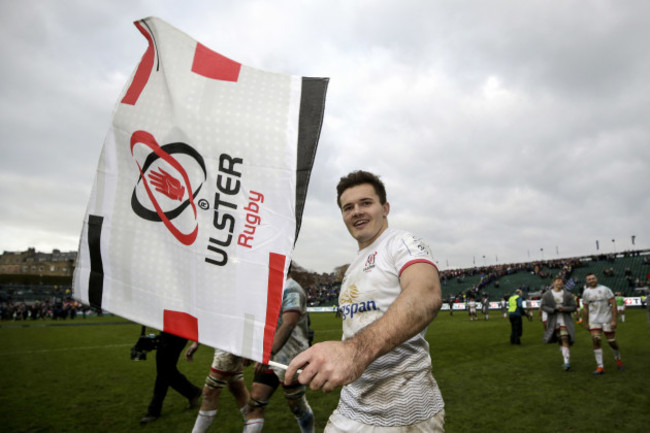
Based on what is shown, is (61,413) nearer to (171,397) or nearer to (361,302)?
(171,397)

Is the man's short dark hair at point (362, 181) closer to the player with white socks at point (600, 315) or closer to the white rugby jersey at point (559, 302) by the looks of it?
the player with white socks at point (600, 315)

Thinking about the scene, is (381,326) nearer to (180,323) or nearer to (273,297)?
(273,297)

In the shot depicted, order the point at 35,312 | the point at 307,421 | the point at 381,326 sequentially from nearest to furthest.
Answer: the point at 381,326 < the point at 307,421 < the point at 35,312

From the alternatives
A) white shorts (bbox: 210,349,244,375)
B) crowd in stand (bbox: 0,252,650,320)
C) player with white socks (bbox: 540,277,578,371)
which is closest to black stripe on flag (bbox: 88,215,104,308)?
white shorts (bbox: 210,349,244,375)

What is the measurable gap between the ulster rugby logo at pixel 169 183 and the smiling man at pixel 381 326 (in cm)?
104

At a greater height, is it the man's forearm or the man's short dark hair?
the man's short dark hair

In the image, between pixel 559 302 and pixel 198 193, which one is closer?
pixel 198 193

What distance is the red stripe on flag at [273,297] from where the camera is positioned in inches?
Result: 68.0

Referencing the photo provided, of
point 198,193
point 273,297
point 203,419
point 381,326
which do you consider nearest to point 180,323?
point 273,297

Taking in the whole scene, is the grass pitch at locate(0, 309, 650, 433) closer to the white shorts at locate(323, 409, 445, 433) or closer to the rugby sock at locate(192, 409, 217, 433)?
the rugby sock at locate(192, 409, 217, 433)

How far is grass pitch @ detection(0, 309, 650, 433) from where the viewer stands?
18.0 feet

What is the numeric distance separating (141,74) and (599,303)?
1080cm

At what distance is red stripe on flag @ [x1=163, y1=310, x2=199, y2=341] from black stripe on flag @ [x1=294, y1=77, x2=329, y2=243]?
0.69 metres

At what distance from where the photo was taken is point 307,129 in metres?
1.91
